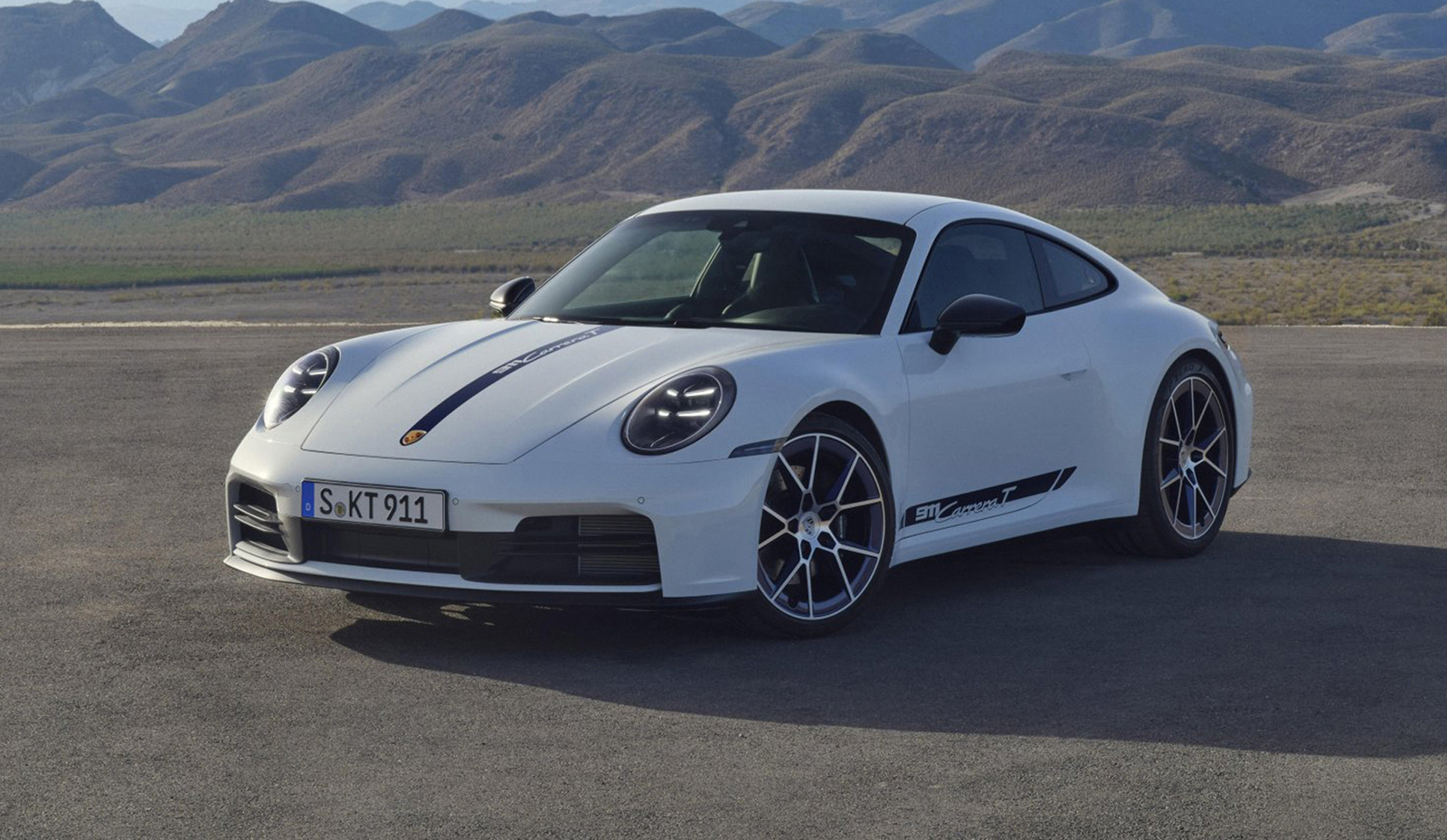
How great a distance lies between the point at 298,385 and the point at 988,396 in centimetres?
248

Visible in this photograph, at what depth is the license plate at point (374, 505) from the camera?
5.41 meters

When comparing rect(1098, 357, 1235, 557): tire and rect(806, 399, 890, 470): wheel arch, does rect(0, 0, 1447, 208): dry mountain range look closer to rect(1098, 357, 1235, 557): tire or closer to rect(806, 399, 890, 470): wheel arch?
rect(1098, 357, 1235, 557): tire

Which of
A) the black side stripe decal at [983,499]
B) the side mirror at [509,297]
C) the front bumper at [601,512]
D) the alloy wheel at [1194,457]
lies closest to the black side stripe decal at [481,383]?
the front bumper at [601,512]

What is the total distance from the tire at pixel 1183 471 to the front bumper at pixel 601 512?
7.90ft

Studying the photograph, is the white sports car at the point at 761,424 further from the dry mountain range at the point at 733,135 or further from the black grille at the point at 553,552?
the dry mountain range at the point at 733,135

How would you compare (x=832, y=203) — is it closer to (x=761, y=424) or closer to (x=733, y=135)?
(x=761, y=424)

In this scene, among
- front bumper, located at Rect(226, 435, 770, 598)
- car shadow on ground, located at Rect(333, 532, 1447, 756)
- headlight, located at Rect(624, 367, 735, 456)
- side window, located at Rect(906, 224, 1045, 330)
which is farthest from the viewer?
side window, located at Rect(906, 224, 1045, 330)

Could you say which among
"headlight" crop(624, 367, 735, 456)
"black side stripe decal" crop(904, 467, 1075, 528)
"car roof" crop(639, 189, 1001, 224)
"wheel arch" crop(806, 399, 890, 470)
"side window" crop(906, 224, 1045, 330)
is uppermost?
"car roof" crop(639, 189, 1001, 224)

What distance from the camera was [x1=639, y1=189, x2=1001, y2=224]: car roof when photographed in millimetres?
6852

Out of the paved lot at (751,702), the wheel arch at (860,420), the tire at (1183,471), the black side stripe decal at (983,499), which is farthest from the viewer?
the tire at (1183,471)

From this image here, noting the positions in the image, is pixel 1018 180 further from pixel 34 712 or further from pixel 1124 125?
pixel 34 712

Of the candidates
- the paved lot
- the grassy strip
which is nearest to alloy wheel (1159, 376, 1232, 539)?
the paved lot

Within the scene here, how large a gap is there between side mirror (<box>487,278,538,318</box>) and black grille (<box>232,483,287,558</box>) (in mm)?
1490

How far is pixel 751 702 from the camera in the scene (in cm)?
505
